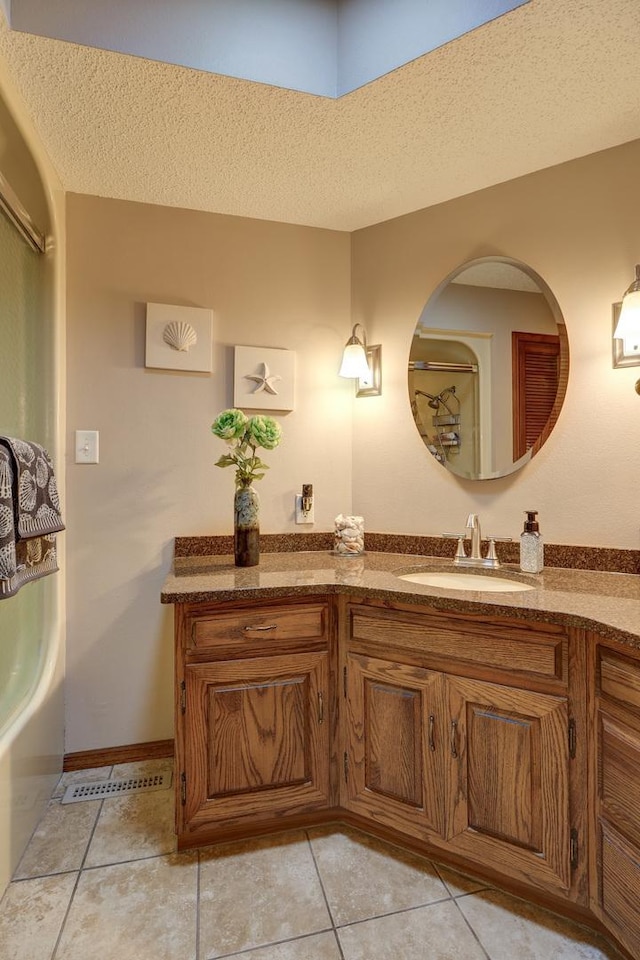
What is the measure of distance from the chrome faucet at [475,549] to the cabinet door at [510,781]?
513 millimetres

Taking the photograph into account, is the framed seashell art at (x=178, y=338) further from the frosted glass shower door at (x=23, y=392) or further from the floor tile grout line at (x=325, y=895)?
the floor tile grout line at (x=325, y=895)

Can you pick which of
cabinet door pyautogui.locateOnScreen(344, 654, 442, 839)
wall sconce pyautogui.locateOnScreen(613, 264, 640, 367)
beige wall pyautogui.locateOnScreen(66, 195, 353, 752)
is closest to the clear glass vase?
beige wall pyautogui.locateOnScreen(66, 195, 353, 752)

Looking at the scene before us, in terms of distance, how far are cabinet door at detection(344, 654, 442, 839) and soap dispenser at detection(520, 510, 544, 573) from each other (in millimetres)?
525

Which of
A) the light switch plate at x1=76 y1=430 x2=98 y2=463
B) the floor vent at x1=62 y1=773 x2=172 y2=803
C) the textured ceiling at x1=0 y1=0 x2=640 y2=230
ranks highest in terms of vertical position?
the textured ceiling at x1=0 y1=0 x2=640 y2=230

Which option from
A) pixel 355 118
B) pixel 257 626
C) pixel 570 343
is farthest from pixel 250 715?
pixel 355 118

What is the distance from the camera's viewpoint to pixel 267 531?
218cm

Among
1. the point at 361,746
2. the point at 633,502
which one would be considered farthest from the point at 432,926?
the point at 633,502

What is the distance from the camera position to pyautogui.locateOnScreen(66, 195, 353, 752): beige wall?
200 centimetres

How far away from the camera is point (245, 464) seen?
1.90 meters

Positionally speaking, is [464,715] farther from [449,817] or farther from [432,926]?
[432,926]

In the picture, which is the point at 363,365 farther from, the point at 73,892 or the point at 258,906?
the point at 73,892

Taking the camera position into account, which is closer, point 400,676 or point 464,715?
point 464,715

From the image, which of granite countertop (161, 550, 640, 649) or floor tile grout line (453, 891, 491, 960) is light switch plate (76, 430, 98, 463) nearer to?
granite countertop (161, 550, 640, 649)

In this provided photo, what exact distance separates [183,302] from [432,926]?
219 cm
